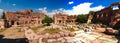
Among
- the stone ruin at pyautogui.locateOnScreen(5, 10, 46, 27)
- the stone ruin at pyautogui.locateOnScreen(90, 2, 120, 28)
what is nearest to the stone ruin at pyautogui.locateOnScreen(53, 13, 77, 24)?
the stone ruin at pyautogui.locateOnScreen(5, 10, 46, 27)

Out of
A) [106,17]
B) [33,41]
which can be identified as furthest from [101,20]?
[33,41]

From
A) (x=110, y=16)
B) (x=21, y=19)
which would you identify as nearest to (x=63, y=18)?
(x=21, y=19)

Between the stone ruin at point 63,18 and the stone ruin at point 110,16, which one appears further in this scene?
the stone ruin at point 63,18

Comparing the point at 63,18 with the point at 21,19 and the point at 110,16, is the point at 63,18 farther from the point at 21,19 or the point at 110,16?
the point at 110,16

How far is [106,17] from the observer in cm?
5372

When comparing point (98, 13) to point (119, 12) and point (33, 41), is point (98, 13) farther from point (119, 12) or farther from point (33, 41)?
point (33, 41)

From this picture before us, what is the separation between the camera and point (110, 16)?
5031 centimetres

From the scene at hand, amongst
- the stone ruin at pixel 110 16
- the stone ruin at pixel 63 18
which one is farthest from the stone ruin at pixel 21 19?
the stone ruin at pixel 110 16

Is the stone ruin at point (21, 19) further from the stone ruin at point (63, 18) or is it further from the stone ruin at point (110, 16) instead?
the stone ruin at point (110, 16)

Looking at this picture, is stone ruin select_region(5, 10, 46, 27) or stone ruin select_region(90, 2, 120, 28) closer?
stone ruin select_region(90, 2, 120, 28)

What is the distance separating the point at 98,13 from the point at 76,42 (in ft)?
129

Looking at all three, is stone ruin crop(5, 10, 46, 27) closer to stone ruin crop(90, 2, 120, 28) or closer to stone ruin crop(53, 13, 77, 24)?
stone ruin crop(53, 13, 77, 24)

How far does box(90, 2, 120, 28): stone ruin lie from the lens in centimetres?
4291

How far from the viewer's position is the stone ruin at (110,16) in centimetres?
4291
